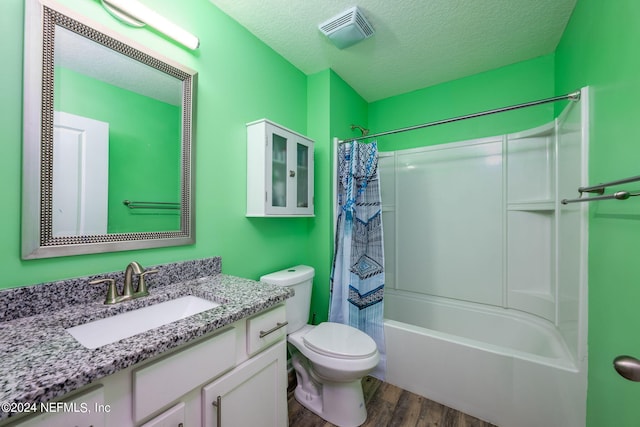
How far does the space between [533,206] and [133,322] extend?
2.50 m

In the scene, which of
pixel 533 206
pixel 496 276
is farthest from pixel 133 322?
pixel 533 206

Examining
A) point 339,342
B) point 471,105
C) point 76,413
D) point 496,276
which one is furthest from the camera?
point 471,105

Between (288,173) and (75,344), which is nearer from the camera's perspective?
(75,344)

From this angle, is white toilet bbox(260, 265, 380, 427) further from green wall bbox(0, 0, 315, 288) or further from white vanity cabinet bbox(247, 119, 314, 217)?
white vanity cabinet bbox(247, 119, 314, 217)

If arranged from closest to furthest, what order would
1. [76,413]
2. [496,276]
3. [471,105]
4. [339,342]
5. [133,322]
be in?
[76,413] → [133,322] → [339,342] → [496,276] → [471,105]

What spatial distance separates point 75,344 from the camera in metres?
0.66

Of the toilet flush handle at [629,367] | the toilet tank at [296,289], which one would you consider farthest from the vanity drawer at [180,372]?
the toilet flush handle at [629,367]

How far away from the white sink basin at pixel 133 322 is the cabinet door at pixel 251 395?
297mm

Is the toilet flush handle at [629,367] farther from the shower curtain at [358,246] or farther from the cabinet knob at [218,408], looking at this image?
the shower curtain at [358,246]

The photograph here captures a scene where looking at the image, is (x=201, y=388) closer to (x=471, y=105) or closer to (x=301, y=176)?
(x=301, y=176)

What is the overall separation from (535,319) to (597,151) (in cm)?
130

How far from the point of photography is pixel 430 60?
192cm

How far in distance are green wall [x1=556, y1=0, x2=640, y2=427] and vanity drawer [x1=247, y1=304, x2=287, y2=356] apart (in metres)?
1.21

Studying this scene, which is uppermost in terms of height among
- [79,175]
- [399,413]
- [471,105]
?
[471,105]
